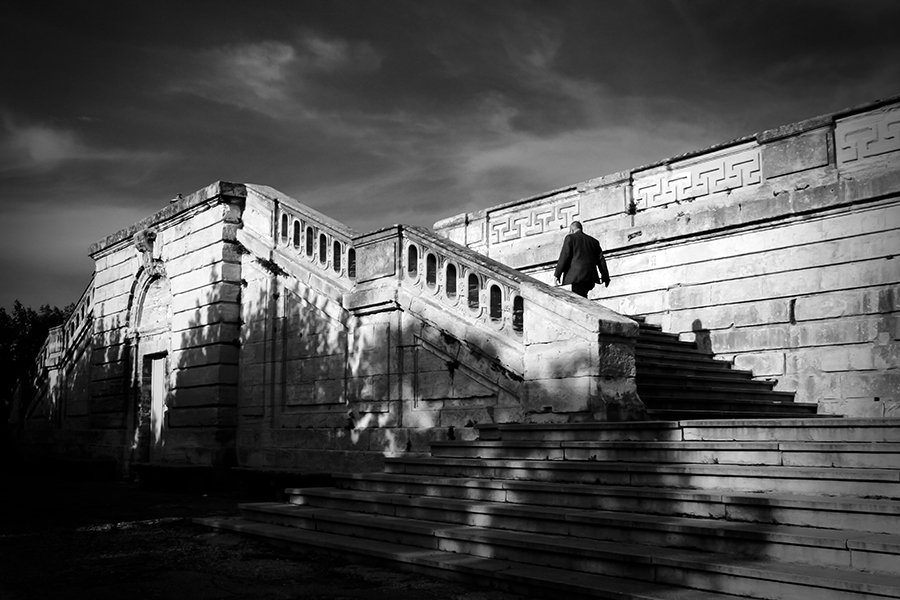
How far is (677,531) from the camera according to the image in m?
5.68

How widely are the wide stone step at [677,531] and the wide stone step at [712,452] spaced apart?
2.76 ft

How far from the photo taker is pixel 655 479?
265 inches

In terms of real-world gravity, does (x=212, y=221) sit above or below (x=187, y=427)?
above

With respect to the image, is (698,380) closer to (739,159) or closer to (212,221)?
(739,159)

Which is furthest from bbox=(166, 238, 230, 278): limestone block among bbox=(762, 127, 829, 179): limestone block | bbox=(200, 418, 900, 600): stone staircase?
bbox=(762, 127, 829, 179): limestone block

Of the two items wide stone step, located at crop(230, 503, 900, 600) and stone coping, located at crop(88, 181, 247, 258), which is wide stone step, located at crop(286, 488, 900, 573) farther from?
stone coping, located at crop(88, 181, 247, 258)

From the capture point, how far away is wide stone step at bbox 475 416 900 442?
6188 millimetres

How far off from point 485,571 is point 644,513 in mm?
1287

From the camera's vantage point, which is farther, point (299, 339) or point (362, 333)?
point (299, 339)

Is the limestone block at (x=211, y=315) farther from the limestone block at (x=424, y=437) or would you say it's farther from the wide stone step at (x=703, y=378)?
the wide stone step at (x=703, y=378)

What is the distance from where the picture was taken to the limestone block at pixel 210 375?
1462cm

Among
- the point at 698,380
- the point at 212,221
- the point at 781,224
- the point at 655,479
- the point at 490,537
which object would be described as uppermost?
the point at 212,221

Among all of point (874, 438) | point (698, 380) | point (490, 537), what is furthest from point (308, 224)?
point (874, 438)

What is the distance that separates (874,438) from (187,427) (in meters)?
12.1
